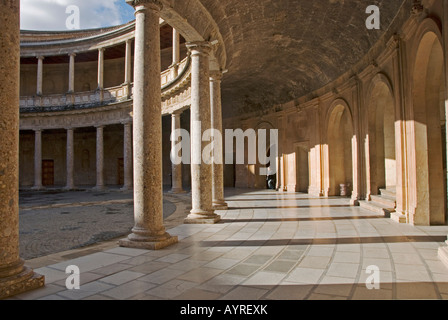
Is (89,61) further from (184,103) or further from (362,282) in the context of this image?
(362,282)

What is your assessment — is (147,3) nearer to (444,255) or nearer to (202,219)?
(202,219)

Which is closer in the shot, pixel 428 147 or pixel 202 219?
pixel 428 147

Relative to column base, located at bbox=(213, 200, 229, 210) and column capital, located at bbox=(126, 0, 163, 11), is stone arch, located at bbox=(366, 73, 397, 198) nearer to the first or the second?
column base, located at bbox=(213, 200, 229, 210)

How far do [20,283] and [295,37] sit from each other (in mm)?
12444

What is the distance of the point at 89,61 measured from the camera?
28.9m

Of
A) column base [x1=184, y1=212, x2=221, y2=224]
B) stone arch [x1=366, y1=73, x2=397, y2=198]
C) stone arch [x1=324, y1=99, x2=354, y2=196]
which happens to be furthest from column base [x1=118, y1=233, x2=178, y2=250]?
stone arch [x1=324, y1=99, x2=354, y2=196]

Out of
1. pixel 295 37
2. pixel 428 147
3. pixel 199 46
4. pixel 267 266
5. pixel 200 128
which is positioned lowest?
pixel 267 266

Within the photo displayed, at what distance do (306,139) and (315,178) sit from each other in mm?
2445

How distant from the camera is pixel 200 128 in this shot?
30.6 ft

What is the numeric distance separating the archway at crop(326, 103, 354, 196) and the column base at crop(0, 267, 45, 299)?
14003mm

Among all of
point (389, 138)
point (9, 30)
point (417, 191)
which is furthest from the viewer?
point (389, 138)

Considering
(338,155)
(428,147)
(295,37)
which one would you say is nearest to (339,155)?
(338,155)

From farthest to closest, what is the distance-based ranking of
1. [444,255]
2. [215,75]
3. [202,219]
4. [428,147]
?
[215,75]
[202,219]
[428,147]
[444,255]

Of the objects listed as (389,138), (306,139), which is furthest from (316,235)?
(306,139)
